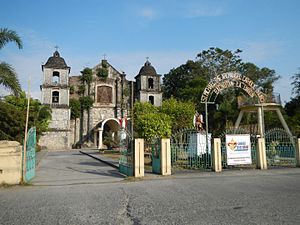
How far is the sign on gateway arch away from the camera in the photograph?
14797mm

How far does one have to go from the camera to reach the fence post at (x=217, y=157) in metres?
12.3

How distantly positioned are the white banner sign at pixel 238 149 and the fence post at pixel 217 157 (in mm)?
592

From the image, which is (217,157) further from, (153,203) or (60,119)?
(60,119)

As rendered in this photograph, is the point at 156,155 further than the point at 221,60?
No

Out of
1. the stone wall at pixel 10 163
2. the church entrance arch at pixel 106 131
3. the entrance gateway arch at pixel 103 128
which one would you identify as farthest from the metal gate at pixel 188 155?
the entrance gateway arch at pixel 103 128

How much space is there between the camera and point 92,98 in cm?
3944

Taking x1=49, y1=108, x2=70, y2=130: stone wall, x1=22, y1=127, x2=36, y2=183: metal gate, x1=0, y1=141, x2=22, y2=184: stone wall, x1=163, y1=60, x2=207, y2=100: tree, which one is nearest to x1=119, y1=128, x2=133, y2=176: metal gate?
x1=22, y1=127, x2=36, y2=183: metal gate

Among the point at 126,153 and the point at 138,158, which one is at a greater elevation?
the point at 126,153

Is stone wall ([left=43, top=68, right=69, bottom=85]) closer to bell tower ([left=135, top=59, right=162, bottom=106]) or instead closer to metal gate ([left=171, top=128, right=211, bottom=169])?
bell tower ([left=135, top=59, right=162, bottom=106])

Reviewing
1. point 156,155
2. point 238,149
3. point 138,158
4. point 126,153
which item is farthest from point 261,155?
point 126,153

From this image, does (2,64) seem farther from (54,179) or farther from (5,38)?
(54,179)

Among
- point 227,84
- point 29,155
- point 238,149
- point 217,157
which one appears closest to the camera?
point 29,155

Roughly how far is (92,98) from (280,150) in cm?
2960

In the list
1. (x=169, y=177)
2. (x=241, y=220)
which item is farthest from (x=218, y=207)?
(x=169, y=177)
